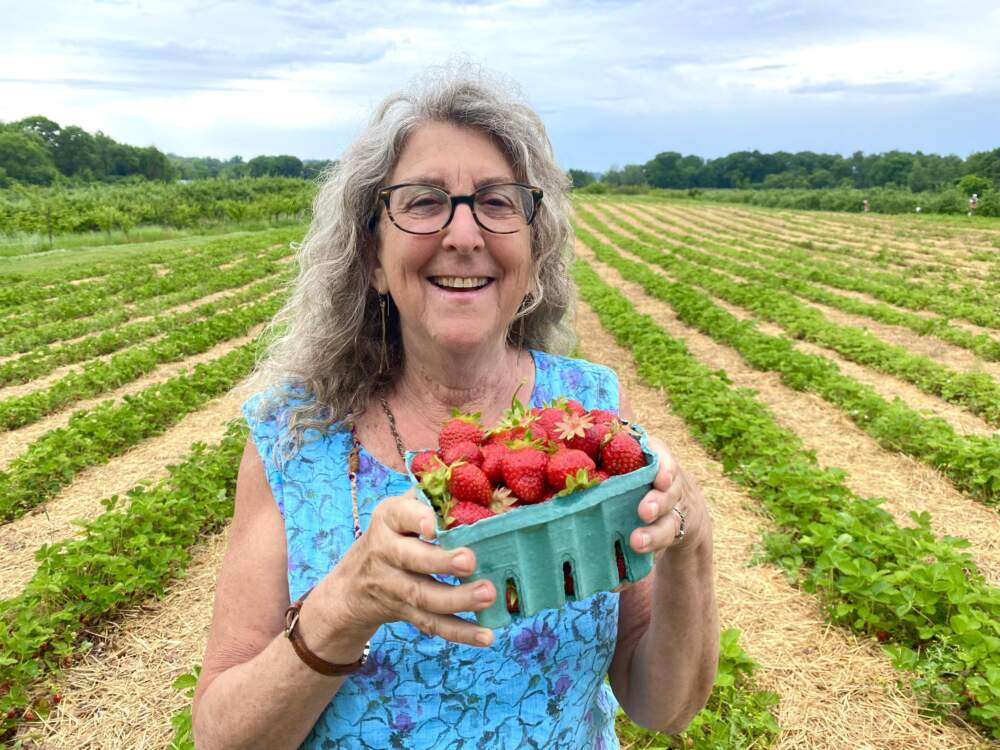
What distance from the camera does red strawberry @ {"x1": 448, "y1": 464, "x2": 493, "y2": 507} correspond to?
4.08 ft

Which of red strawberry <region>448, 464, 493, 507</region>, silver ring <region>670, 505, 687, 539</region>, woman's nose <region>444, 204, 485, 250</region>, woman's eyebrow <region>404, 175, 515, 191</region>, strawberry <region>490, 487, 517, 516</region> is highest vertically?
woman's eyebrow <region>404, 175, 515, 191</region>

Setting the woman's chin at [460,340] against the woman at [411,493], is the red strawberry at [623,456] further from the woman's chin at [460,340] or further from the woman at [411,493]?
the woman's chin at [460,340]

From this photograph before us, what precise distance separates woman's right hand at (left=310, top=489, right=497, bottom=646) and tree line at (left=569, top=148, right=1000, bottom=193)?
54.5 meters

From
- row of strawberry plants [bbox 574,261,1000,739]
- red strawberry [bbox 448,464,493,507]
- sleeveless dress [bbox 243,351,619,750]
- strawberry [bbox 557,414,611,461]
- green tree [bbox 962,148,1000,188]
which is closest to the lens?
red strawberry [bbox 448,464,493,507]

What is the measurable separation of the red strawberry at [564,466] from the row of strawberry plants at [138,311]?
1191cm

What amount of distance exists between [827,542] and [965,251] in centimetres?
2229

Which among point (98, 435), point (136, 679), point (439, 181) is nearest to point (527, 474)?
point (439, 181)

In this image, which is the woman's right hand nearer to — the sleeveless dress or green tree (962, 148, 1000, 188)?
the sleeveless dress

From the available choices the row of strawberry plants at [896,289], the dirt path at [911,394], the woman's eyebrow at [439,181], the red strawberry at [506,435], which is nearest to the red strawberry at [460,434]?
the red strawberry at [506,435]

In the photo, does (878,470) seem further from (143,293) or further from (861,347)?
(143,293)

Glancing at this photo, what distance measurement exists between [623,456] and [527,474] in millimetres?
181

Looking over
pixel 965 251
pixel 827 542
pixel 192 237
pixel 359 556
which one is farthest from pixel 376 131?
pixel 192 237

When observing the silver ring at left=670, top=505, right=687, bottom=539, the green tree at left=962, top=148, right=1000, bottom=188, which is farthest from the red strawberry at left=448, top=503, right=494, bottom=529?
the green tree at left=962, top=148, right=1000, bottom=188

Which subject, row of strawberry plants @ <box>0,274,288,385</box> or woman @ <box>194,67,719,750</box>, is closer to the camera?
woman @ <box>194,67,719,750</box>
